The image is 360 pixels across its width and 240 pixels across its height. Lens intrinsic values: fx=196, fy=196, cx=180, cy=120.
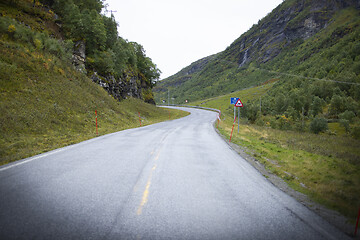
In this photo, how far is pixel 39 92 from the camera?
48.5 feet

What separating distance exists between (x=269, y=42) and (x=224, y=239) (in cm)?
22412

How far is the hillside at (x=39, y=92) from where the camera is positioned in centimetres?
1055

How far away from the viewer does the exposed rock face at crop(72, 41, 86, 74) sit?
24.3m

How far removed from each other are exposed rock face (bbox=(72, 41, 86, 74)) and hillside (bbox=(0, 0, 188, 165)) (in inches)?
49.8

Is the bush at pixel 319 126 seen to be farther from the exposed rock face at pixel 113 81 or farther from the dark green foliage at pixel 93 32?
the dark green foliage at pixel 93 32

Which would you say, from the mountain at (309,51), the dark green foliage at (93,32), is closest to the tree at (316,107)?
the mountain at (309,51)

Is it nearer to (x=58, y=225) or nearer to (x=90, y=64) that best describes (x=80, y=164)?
(x=58, y=225)

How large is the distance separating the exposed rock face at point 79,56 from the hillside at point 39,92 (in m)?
1.26

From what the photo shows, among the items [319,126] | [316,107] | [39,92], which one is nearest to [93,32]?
[39,92]

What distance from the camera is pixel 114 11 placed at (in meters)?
34.9

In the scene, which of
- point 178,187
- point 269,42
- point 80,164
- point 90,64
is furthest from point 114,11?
point 269,42

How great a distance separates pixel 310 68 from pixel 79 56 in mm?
103393

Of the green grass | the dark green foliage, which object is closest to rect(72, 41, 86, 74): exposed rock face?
the dark green foliage

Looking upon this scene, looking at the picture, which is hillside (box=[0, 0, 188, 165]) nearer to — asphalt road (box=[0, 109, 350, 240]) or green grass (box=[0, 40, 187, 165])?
green grass (box=[0, 40, 187, 165])
